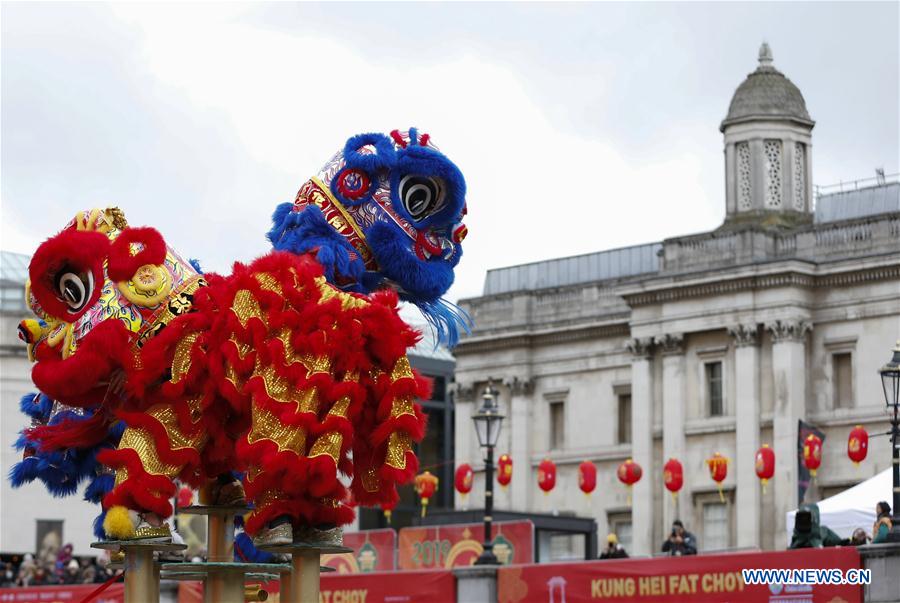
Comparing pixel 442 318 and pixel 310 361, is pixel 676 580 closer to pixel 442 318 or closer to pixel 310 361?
pixel 442 318

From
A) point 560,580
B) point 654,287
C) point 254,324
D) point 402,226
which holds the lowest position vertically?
point 560,580

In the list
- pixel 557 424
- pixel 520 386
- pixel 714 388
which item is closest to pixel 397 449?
pixel 714 388

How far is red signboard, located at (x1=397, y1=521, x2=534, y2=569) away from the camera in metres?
28.5

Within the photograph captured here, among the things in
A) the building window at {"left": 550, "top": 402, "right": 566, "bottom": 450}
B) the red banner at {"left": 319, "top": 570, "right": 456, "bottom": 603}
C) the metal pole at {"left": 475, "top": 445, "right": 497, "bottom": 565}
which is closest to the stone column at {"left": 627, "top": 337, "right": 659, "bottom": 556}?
the building window at {"left": 550, "top": 402, "right": 566, "bottom": 450}

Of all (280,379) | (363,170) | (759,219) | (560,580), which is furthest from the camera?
(759,219)

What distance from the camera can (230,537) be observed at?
12211 millimetres

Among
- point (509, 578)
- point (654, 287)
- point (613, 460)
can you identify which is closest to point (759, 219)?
point (654, 287)

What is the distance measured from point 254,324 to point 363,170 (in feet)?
5.25

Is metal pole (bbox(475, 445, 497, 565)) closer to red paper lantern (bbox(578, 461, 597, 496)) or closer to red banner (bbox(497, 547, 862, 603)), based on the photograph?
red banner (bbox(497, 547, 862, 603))

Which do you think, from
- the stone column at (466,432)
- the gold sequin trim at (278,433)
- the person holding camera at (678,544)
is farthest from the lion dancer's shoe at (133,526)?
the stone column at (466,432)

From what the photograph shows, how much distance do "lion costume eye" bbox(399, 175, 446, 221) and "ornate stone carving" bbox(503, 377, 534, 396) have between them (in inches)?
1884

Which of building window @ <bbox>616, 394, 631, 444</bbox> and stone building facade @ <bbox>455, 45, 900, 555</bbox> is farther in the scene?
building window @ <bbox>616, 394, 631, 444</bbox>

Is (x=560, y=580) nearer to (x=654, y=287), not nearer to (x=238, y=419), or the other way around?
(x=238, y=419)

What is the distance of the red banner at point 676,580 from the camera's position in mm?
19953
